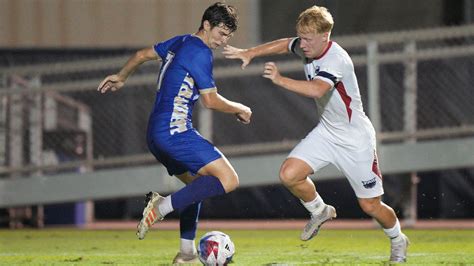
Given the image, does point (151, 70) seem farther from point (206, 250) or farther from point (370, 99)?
point (206, 250)

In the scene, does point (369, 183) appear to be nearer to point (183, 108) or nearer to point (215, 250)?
point (215, 250)

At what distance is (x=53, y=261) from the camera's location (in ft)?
25.7

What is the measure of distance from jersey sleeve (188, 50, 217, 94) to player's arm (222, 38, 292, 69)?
0.20 meters

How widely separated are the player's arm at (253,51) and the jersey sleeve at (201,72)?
203 mm

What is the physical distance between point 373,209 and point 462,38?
5999 mm

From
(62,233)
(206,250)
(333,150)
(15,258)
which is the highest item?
(333,150)

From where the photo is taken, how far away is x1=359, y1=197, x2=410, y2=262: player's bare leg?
7.17 m

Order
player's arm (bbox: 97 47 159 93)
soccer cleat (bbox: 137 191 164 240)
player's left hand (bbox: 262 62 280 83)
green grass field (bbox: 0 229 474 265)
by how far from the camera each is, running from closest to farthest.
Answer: player's left hand (bbox: 262 62 280 83) → soccer cleat (bbox: 137 191 164 240) → player's arm (bbox: 97 47 159 93) → green grass field (bbox: 0 229 474 265)

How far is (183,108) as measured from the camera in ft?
23.0

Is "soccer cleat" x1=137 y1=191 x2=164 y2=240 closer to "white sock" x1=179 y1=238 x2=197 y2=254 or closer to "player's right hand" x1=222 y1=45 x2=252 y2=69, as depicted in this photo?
"white sock" x1=179 y1=238 x2=197 y2=254

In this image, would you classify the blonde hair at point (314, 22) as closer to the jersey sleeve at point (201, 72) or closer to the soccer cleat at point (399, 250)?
the jersey sleeve at point (201, 72)

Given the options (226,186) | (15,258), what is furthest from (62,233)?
(226,186)

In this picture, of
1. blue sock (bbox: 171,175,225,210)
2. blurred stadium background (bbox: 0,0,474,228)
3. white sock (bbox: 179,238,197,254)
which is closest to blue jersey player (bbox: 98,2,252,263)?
blue sock (bbox: 171,175,225,210)

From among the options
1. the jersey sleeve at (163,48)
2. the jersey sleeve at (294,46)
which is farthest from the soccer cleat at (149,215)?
the jersey sleeve at (294,46)
